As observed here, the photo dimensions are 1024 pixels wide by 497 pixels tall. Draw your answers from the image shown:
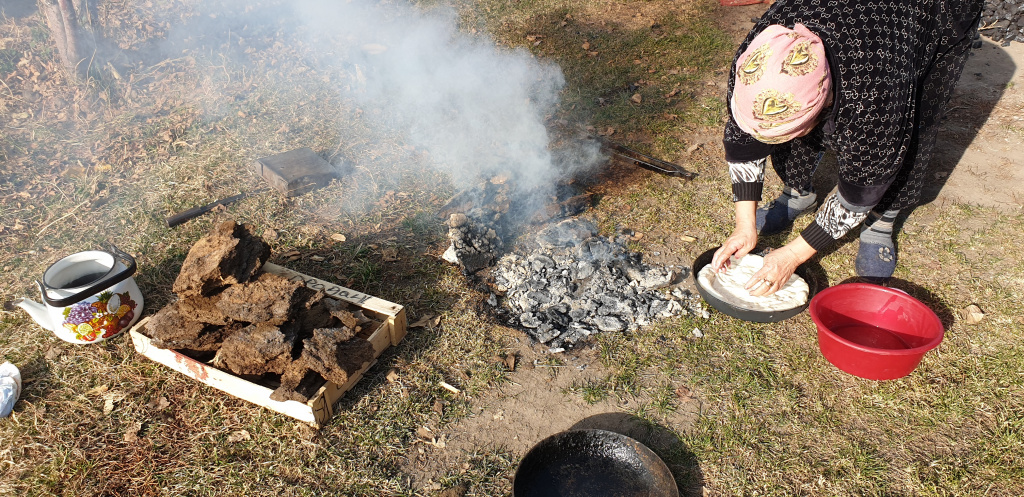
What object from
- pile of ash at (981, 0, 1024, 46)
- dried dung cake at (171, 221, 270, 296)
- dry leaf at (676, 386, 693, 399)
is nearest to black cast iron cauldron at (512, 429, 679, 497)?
Result: dry leaf at (676, 386, 693, 399)

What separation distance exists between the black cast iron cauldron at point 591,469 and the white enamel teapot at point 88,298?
8.26 feet

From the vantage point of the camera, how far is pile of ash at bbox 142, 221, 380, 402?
288cm

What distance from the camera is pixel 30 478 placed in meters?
2.73

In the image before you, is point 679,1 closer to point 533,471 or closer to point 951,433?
point 951,433

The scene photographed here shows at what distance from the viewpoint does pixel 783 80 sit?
8.30 ft

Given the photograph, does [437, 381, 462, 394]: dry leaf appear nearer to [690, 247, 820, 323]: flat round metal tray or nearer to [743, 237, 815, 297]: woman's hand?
[690, 247, 820, 323]: flat round metal tray

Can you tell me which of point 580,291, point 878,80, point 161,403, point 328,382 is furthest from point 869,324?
point 161,403

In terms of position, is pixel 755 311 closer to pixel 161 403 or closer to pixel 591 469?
pixel 591 469

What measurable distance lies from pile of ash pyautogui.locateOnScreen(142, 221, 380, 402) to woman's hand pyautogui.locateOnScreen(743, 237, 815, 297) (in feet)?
7.32

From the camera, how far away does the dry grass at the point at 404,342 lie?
281 cm

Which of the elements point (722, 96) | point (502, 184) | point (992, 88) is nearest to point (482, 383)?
point (502, 184)

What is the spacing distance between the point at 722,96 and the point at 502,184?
2.87m

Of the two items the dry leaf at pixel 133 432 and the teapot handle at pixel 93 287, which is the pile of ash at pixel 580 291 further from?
the teapot handle at pixel 93 287

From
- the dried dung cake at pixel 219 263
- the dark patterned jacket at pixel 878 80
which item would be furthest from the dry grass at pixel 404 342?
the dark patterned jacket at pixel 878 80
